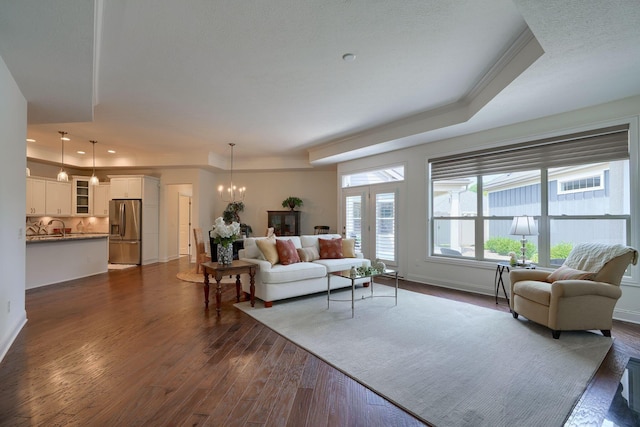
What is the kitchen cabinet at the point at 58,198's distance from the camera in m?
7.43

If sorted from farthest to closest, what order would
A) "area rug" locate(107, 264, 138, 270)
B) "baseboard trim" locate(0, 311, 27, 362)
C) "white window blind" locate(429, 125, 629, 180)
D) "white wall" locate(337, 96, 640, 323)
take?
"area rug" locate(107, 264, 138, 270) → "white window blind" locate(429, 125, 629, 180) → "white wall" locate(337, 96, 640, 323) → "baseboard trim" locate(0, 311, 27, 362)

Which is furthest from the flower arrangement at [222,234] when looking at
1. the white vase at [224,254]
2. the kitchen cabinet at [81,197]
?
the kitchen cabinet at [81,197]

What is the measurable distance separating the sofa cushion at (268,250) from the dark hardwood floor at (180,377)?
91cm

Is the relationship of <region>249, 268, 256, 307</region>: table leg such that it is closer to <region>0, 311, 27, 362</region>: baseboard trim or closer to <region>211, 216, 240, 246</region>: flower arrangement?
<region>211, 216, 240, 246</region>: flower arrangement

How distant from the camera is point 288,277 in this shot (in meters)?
4.24

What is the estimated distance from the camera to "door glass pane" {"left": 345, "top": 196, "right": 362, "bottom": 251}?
23.0 ft

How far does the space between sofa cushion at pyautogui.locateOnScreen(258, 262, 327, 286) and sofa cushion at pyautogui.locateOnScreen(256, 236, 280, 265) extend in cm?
11

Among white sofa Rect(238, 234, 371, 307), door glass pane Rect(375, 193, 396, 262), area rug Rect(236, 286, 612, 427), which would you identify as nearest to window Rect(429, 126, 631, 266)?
door glass pane Rect(375, 193, 396, 262)

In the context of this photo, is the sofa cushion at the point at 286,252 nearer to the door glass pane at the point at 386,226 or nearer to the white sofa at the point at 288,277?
the white sofa at the point at 288,277

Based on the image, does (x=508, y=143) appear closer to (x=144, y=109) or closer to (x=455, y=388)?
(x=455, y=388)

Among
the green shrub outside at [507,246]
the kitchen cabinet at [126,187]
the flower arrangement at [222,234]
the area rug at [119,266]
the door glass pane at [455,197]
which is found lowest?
the area rug at [119,266]

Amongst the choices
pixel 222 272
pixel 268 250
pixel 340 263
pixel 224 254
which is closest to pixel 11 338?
pixel 222 272

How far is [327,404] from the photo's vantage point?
1977mm

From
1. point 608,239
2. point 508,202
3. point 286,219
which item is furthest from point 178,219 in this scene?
point 608,239
